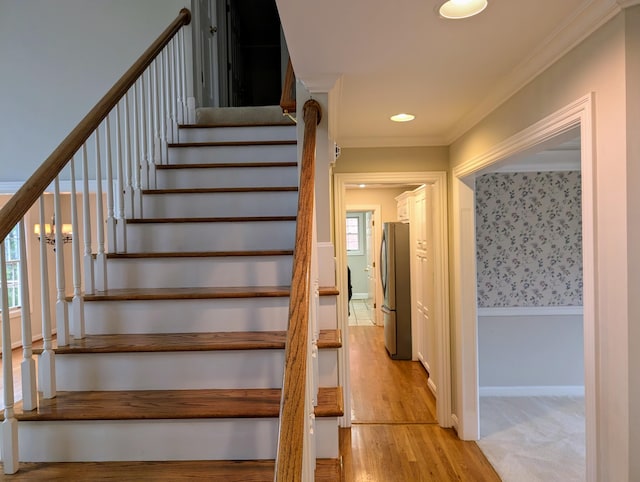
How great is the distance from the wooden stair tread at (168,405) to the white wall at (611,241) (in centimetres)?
91

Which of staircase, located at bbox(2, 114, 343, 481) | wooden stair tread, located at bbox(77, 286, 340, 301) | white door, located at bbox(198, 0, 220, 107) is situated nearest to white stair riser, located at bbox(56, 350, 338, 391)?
staircase, located at bbox(2, 114, 343, 481)

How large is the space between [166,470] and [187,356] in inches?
16.2

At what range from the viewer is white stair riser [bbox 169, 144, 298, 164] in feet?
8.59

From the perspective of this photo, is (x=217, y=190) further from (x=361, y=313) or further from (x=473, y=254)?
(x=361, y=313)

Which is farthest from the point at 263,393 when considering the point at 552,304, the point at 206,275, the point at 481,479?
the point at 552,304

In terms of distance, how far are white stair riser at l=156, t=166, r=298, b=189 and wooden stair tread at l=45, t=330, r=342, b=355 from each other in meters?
1.07

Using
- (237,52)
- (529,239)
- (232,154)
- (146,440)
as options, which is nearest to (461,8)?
(232,154)

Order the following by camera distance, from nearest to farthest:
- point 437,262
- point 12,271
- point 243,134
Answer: point 243,134 < point 437,262 < point 12,271

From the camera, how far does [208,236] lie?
7.15ft

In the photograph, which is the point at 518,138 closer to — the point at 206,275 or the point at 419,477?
the point at 206,275

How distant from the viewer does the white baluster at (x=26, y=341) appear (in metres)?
1.43

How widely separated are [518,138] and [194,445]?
2020 mm

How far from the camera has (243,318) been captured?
179 centimetres

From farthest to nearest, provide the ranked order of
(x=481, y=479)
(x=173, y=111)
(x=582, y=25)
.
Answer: (x=173, y=111) < (x=481, y=479) < (x=582, y=25)
